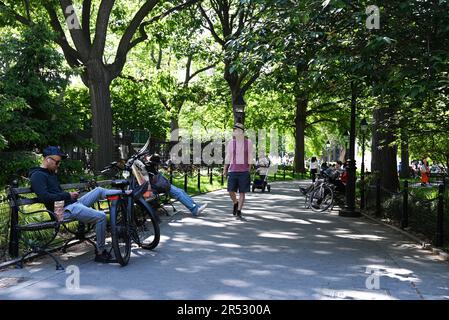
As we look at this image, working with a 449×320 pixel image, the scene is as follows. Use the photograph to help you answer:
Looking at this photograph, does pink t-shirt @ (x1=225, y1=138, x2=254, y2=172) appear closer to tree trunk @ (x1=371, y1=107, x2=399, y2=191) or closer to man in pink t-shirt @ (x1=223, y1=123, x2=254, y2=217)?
man in pink t-shirt @ (x1=223, y1=123, x2=254, y2=217)

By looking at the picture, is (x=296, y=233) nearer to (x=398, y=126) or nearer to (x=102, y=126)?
(x=398, y=126)

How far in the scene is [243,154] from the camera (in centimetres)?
1151

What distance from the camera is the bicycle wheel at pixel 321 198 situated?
14.4 meters

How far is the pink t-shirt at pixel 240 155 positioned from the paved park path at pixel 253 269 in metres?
1.52

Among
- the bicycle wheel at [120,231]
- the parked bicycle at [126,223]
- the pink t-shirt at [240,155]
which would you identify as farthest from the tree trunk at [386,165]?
the bicycle wheel at [120,231]

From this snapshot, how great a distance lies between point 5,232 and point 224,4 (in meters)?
21.1

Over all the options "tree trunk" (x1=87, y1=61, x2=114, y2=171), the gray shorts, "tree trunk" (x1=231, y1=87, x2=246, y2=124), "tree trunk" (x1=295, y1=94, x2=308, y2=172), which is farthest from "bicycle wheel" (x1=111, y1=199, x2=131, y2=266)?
"tree trunk" (x1=295, y1=94, x2=308, y2=172)

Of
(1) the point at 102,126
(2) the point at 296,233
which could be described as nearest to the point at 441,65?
(2) the point at 296,233

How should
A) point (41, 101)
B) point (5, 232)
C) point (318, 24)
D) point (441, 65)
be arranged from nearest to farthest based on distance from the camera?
1. point (441, 65)
2. point (5, 232)
3. point (318, 24)
4. point (41, 101)

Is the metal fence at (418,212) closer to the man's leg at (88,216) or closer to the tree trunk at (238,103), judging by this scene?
the man's leg at (88,216)

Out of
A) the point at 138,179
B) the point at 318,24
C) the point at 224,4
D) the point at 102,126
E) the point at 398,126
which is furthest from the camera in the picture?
Result: the point at 224,4

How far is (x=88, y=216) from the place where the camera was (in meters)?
6.96

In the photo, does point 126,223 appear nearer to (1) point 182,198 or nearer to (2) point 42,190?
(2) point 42,190

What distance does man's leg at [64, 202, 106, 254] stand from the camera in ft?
22.7
